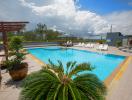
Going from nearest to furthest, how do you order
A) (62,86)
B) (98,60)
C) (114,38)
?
(62,86), (98,60), (114,38)

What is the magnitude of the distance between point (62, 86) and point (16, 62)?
440cm

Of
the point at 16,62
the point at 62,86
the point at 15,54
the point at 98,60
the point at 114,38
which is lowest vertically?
the point at 98,60

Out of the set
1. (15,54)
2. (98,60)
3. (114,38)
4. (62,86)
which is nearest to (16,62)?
(15,54)

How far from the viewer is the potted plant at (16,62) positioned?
21.4ft

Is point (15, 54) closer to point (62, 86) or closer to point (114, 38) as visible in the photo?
point (62, 86)

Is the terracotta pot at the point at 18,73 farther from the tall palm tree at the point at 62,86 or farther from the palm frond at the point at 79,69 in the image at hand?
the palm frond at the point at 79,69

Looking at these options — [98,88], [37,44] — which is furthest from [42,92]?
[37,44]

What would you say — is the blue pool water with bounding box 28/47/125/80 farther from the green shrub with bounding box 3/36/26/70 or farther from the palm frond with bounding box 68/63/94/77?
the palm frond with bounding box 68/63/94/77

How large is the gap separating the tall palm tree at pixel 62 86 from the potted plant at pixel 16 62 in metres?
3.62

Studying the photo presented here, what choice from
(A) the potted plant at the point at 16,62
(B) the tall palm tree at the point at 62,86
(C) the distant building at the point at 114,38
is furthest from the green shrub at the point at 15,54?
(C) the distant building at the point at 114,38

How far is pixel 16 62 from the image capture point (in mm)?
6656

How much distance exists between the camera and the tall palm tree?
2742 mm

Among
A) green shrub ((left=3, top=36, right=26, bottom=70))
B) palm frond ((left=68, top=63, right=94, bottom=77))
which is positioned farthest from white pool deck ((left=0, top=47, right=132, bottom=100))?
palm frond ((left=68, top=63, right=94, bottom=77))

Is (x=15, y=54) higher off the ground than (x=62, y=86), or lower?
higher
